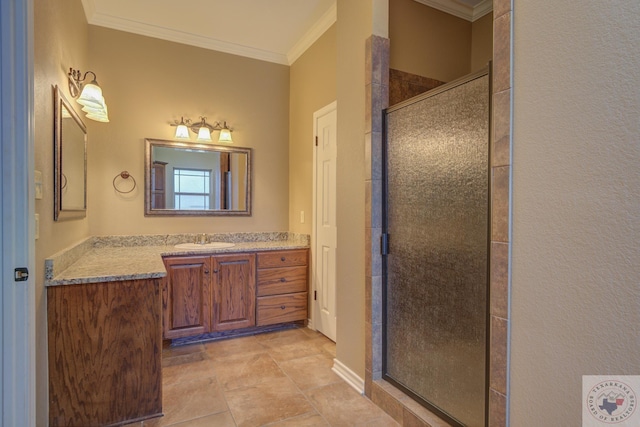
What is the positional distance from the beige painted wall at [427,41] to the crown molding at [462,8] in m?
0.03

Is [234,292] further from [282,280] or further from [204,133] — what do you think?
[204,133]

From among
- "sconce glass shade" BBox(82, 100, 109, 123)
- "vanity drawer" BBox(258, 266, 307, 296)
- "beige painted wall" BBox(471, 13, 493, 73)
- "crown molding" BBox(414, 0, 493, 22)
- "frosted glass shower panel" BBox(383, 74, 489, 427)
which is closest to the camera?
"frosted glass shower panel" BBox(383, 74, 489, 427)

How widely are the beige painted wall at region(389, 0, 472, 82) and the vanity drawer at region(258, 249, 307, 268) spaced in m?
1.93

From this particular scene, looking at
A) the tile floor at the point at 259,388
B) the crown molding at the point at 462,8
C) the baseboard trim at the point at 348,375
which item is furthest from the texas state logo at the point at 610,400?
the crown molding at the point at 462,8

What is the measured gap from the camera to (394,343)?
194 cm

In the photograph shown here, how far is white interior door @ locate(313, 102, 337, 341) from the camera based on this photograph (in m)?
2.94

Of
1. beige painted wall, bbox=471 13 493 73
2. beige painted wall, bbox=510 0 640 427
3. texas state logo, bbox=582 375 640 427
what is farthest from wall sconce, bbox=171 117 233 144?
texas state logo, bbox=582 375 640 427

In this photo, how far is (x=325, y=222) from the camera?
307 cm

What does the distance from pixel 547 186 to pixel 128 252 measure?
2903mm

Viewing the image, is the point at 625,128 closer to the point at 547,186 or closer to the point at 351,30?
the point at 547,186

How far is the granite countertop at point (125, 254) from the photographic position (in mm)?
1737

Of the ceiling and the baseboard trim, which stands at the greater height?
the ceiling

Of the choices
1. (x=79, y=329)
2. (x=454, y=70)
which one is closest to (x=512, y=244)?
(x=454, y=70)

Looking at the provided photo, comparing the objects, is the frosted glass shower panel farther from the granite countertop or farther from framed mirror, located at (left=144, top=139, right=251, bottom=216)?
framed mirror, located at (left=144, top=139, right=251, bottom=216)
